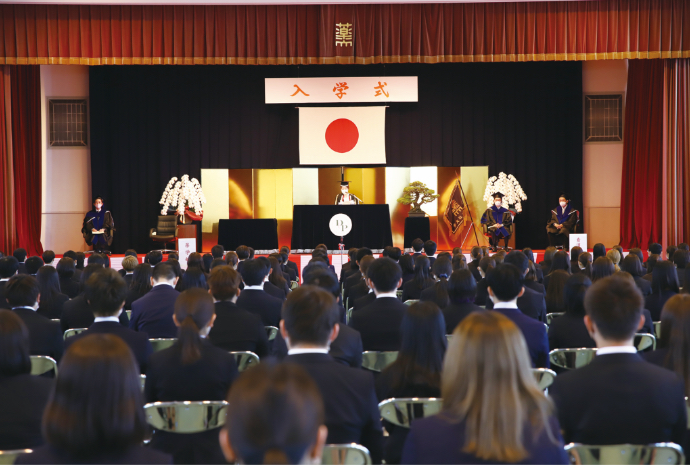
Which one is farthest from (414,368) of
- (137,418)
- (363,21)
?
(363,21)

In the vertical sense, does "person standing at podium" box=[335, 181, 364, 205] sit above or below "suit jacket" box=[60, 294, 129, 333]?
above

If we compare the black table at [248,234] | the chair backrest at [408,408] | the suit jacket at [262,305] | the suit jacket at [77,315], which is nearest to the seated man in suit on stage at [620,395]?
the chair backrest at [408,408]

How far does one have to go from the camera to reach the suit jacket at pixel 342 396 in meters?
2.12

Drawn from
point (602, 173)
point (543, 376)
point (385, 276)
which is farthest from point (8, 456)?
point (602, 173)

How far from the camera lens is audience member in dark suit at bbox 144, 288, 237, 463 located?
8.39 feet

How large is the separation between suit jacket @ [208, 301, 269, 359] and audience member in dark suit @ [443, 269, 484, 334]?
102 centimetres

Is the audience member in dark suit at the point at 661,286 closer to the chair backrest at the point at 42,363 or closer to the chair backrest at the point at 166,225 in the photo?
the chair backrest at the point at 42,363

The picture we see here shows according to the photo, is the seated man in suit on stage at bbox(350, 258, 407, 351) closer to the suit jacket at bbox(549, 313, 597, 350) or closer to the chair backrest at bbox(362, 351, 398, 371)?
the chair backrest at bbox(362, 351, 398, 371)

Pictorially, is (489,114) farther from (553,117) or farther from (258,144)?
(258,144)

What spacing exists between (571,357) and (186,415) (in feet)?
6.05

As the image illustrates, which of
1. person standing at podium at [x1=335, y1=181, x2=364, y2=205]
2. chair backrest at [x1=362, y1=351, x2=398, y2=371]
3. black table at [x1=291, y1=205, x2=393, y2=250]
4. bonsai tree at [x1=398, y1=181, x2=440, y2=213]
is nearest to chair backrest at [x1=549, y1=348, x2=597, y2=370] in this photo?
chair backrest at [x1=362, y1=351, x2=398, y2=371]

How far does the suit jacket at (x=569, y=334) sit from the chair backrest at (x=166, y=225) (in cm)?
1060

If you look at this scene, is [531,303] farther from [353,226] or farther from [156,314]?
[353,226]

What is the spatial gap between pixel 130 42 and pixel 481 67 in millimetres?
7100
